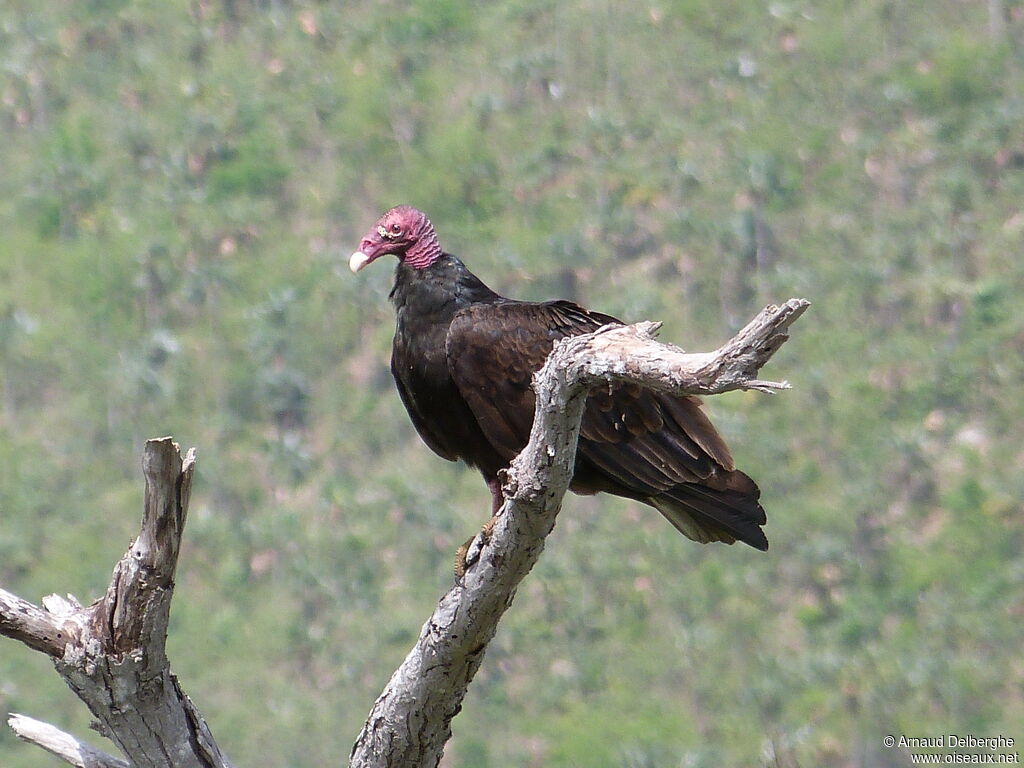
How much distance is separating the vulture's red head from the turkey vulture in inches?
13.9

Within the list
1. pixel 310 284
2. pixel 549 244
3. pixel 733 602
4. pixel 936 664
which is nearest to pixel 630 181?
pixel 549 244

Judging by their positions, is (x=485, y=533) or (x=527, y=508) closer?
(x=527, y=508)

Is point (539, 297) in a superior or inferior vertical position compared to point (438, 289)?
superior

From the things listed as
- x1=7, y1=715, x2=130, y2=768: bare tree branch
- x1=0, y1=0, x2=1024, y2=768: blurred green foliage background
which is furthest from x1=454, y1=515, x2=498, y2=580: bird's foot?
x1=0, y1=0, x2=1024, y2=768: blurred green foliage background

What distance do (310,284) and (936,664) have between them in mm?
10285

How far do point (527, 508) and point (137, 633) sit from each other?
0.92m

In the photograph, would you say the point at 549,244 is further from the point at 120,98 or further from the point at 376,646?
the point at 120,98

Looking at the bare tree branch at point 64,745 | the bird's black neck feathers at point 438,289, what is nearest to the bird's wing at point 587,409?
the bird's black neck feathers at point 438,289

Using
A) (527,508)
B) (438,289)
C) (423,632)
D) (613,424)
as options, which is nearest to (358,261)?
(438,289)

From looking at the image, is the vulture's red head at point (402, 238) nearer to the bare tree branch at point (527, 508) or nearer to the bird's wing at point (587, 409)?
the bird's wing at point (587, 409)

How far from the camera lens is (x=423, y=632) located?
3.57 m

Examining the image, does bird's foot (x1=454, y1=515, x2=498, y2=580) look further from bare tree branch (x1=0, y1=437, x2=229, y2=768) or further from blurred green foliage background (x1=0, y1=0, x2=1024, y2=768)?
blurred green foliage background (x1=0, y1=0, x2=1024, y2=768)

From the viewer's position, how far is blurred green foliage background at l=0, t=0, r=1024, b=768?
59.1 feet

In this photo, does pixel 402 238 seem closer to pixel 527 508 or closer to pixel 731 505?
pixel 731 505
